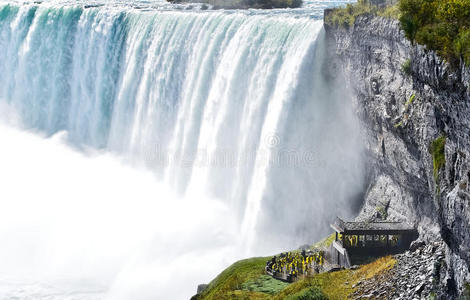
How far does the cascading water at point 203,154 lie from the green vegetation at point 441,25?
12.3 meters

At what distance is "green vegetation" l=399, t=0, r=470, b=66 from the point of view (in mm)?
14055

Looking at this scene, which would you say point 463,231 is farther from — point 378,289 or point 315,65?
point 315,65

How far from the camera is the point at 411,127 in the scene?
72.9ft

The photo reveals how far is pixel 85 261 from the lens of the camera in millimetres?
31188

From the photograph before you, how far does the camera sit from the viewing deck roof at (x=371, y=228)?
72.7 ft

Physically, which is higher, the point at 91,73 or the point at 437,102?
the point at 91,73

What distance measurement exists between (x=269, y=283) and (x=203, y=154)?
40.5ft

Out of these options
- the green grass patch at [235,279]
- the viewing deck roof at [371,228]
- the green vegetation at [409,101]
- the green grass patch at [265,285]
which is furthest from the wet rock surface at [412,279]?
the green vegetation at [409,101]

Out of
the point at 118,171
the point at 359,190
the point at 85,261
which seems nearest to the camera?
the point at 359,190

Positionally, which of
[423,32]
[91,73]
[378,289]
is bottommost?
[378,289]

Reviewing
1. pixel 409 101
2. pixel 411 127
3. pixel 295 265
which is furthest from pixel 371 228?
pixel 409 101

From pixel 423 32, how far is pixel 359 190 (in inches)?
537

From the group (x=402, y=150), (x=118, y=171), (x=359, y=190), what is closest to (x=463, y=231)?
(x=402, y=150)

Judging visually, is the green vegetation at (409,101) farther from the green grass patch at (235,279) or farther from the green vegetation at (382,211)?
the green grass patch at (235,279)
